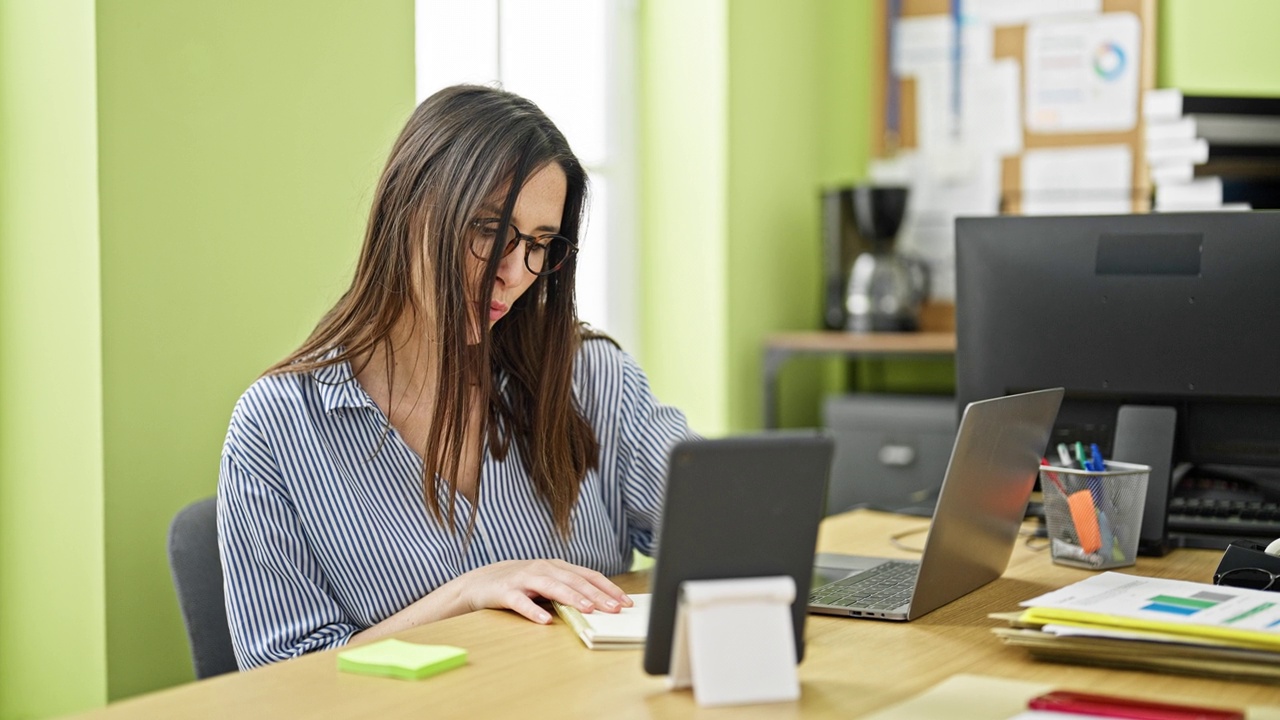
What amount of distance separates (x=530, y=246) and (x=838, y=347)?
197cm

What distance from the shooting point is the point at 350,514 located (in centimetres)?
149

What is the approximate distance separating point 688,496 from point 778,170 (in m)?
2.80

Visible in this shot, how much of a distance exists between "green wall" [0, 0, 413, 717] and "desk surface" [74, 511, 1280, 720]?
935 mm

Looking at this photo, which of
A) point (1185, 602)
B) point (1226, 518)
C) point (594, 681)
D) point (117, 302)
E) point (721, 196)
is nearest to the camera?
point (594, 681)

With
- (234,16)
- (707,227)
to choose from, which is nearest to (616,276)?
(707,227)

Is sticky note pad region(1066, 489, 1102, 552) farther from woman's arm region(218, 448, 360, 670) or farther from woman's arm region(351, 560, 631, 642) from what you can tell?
woman's arm region(218, 448, 360, 670)

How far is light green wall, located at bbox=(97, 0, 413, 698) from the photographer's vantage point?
199cm

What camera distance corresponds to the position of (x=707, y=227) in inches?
136

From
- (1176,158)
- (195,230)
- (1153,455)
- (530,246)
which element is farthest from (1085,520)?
(1176,158)

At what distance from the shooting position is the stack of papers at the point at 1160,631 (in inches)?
42.8

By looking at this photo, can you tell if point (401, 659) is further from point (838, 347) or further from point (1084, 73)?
point (1084, 73)

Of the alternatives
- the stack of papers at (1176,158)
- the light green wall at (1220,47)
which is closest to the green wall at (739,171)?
the light green wall at (1220,47)

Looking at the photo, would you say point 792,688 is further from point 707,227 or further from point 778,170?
point 778,170

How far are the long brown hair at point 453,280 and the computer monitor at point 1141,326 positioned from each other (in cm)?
56
